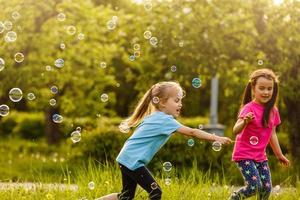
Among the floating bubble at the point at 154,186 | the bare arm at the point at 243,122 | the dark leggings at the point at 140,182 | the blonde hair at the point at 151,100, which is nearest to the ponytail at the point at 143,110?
the blonde hair at the point at 151,100

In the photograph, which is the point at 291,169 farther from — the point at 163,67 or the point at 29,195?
the point at 29,195

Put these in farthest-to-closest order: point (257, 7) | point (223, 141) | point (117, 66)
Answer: point (117, 66) → point (257, 7) → point (223, 141)

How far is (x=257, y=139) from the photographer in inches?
273

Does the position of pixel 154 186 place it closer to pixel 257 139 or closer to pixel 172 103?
pixel 172 103

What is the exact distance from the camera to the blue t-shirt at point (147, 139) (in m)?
6.31

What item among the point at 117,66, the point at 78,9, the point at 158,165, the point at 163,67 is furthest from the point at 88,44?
the point at 117,66

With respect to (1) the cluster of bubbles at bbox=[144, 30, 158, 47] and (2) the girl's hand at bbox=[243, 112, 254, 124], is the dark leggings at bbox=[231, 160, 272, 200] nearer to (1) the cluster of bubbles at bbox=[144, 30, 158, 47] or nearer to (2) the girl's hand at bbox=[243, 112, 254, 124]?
(2) the girl's hand at bbox=[243, 112, 254, 124]

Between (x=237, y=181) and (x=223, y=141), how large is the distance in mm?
5878

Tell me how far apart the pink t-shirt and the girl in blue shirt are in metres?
0.78

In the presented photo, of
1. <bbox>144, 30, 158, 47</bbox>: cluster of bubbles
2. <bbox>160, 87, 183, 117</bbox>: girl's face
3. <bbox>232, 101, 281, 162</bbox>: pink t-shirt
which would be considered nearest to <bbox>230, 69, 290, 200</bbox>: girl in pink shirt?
<bbox>232, 101, 281, 162</bbox>: pink t-shirt

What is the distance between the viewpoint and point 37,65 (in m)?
15.5

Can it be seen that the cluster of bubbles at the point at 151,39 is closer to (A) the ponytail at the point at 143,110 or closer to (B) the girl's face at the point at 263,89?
(B) the girl's face at the point at 263,89

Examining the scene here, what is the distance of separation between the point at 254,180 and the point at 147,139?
1121 mm

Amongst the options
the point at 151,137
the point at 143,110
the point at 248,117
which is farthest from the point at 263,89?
the point at 151,137
